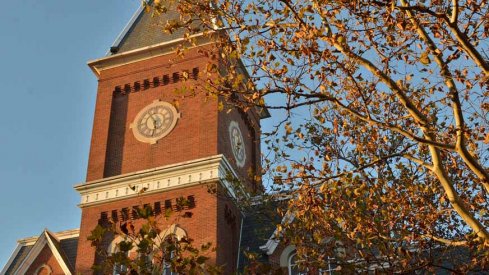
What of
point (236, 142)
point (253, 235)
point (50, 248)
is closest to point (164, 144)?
point (236, 142)

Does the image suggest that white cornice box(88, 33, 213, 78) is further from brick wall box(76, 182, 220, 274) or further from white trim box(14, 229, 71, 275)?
white trim box(14, 229, 71, 275)

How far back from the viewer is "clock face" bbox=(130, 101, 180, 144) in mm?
25672

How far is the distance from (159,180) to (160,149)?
1602 millimetres

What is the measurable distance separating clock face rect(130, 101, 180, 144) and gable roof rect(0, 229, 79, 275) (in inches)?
183

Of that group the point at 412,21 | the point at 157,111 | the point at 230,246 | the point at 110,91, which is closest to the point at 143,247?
the point at 412,21

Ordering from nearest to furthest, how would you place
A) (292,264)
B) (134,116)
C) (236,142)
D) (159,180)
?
(292,264) → (159,180) → (134,116) → (236,142)

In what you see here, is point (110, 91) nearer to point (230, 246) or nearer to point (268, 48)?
point (230, 246)

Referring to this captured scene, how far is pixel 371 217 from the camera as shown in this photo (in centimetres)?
1407

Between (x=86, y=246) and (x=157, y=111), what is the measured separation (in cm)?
578

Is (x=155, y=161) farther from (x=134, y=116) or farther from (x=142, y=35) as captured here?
(x=142, y=35)

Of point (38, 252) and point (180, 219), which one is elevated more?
point (180, 219)

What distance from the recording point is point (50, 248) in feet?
83.3

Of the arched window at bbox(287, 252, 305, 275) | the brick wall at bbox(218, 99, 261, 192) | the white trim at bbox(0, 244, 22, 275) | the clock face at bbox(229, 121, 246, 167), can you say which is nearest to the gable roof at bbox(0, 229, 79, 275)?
the white trim at bbox(0, 244, 22, 275)

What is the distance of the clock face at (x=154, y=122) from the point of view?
2567 centimetres
